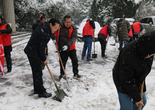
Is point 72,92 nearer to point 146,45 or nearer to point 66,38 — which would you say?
point 66,38

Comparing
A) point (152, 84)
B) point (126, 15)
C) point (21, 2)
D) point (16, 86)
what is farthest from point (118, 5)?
point (16, 86)

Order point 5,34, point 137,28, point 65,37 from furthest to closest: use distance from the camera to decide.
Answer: point 137,28 < point 5,34 < point 65,37

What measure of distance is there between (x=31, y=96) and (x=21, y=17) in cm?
1276

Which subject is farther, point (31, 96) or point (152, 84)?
point (152, 84)

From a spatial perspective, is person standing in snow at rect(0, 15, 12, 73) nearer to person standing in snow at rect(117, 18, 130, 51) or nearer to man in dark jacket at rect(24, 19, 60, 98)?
man in dark jacket at rect(24, 19, 60, 98)

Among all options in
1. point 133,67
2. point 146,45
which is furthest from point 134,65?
point 146,45

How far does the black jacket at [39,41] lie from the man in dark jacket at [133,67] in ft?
5.05

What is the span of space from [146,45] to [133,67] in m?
0.31

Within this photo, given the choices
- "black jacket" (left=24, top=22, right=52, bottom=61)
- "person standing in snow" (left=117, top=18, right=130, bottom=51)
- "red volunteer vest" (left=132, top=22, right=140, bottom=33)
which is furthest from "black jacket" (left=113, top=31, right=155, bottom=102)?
"red volunteer vest" (left=132, top=22, right=140, bottom=33)

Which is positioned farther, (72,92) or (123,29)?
(123,29)

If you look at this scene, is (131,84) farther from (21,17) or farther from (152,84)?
(21,17)

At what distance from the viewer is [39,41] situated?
2.71m

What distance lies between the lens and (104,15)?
20.8 m

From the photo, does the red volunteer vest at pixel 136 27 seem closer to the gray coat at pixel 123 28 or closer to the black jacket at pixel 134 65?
the gray coat at pixel 123 28
